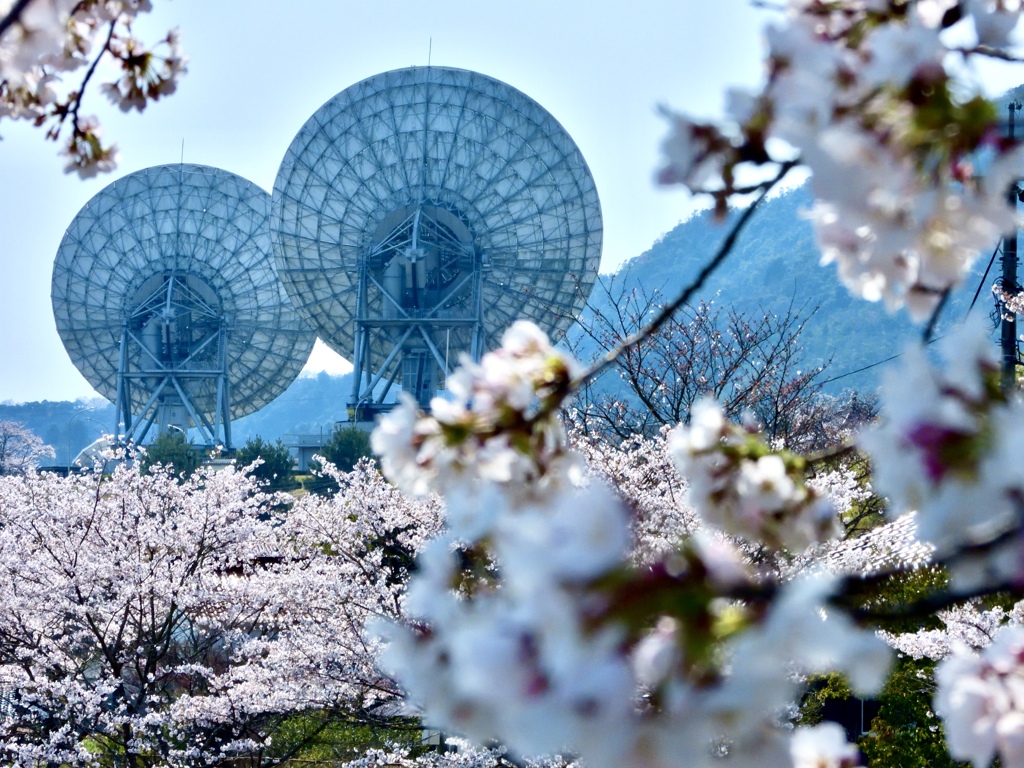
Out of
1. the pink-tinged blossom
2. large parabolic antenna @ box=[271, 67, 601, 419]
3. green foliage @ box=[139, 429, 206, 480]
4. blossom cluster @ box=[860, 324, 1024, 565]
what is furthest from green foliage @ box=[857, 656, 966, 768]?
green foliage @ box=[139, 429, 206, 480]

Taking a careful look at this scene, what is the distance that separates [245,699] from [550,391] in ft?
28.3

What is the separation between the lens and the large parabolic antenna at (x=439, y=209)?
1110 inches

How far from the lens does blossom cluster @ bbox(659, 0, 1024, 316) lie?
883mm

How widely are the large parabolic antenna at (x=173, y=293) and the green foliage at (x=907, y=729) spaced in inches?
1133

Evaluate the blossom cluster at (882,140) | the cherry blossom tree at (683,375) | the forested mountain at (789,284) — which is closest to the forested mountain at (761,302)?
the forested mountain at (789,284)

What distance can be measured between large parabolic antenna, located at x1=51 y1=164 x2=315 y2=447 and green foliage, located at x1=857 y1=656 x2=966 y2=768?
2877 centimetres

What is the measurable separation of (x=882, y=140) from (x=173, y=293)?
36739 mm

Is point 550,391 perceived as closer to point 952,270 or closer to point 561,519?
point 952,270

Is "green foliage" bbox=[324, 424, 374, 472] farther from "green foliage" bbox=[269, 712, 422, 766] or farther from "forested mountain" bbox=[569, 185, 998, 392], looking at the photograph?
"forested mountain" bbox=[569, 185, 998, 392]

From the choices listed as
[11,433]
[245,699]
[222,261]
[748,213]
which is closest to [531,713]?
[748,213]

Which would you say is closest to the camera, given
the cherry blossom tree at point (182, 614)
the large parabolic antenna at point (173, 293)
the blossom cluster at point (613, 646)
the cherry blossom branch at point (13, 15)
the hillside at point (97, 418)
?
the blossom cluster at point (613, 646)

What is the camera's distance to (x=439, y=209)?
29375mm

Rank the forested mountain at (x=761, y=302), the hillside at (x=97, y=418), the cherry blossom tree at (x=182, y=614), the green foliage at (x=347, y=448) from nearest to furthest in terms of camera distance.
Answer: the cherry blossom tree at (x=182, y=614) → the green foliage at (x=347, y=448) → the forested mountain at (x=761, y=302) → the hillside at (x=97, y=418)

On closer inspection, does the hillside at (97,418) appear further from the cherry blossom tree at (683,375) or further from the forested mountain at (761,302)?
the cherry blossom tree at (683,375)
